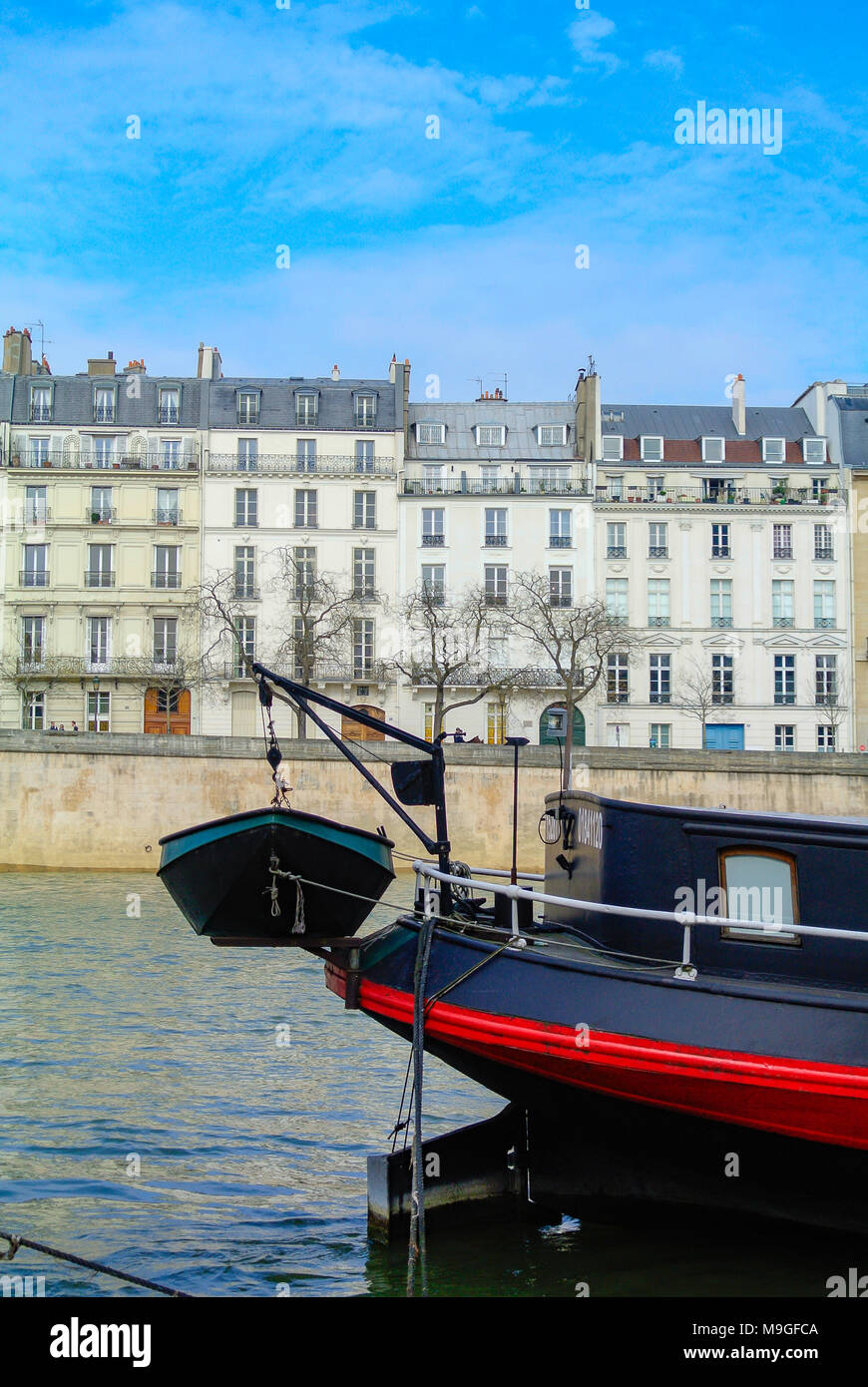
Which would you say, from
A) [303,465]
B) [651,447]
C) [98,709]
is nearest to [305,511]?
[303,465]

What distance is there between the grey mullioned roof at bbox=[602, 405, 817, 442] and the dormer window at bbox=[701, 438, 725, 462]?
1.01 m

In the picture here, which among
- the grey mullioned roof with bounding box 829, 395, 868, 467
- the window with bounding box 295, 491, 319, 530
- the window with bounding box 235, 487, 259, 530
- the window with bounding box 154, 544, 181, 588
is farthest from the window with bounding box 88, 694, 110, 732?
the grey mullioned roof with bounding box 829, 395, 868, 467

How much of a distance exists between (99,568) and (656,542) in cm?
1886

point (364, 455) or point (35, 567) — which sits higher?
point (364, 455)

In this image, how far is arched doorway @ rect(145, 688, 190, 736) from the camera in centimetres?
4600

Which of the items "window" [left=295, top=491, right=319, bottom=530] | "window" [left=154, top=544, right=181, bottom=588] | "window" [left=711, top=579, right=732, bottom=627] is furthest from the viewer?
"window" [left=295, top=491, right=319, bottom=530]

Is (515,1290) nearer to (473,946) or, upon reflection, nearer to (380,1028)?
(473,946)

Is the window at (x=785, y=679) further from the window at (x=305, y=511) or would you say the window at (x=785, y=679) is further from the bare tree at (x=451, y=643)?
the window at (x=305, y=511)

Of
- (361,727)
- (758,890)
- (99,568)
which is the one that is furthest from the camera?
(99,568)

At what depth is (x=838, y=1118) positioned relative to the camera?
286 inches

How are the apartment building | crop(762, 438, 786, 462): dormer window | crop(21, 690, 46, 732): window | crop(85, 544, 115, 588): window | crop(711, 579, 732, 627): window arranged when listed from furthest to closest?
crop(762, 438, 786, 462): dormer window < crop(711, 579, 732, 627): window < crop(85, 544, 115, 588): window < the apartment building < crop(21, 690, 46, 732): window

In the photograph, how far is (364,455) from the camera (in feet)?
158

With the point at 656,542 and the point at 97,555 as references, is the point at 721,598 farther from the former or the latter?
the point at 97,555

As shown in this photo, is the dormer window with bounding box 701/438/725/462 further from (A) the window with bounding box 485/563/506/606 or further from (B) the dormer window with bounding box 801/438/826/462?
(A) the window with bounding box 485/563/506/606
